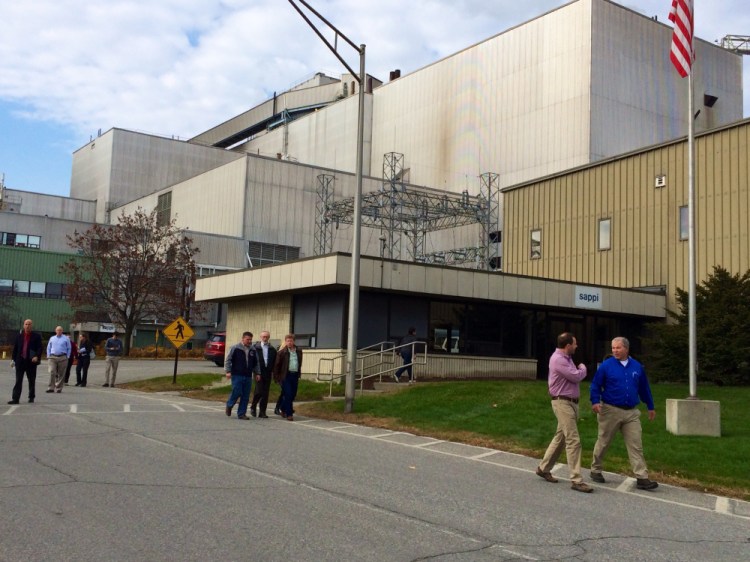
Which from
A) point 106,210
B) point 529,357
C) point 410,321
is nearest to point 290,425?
point 410,321

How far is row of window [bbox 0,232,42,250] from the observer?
64.6m

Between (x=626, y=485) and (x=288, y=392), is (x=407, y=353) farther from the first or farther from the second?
(x=626, y=485)

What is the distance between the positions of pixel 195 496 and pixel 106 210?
242 ft

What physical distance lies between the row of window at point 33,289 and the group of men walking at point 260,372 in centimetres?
4728

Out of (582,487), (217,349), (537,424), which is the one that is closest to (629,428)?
(582,487)

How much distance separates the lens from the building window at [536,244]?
110ft

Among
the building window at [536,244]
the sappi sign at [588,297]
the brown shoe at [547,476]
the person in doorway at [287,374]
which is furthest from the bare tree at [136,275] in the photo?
the brown shoe at [547,476]

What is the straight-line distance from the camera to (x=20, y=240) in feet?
214

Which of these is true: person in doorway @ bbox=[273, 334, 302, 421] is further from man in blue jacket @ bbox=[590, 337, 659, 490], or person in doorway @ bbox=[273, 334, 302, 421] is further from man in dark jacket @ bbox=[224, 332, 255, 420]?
man in blue jacket @ bbox=[590, 337, 659, 490]

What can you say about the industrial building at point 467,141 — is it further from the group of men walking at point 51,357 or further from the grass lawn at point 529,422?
the group of men walking at point 51,357

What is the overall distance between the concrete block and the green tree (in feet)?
31.5

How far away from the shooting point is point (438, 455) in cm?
1183

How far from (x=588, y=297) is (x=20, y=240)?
52853mm

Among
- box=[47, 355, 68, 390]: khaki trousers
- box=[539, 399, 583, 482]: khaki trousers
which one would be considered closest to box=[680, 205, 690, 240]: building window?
box=[539, 399, 583, 482]: khaki trousers
